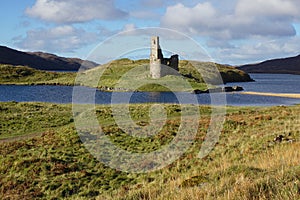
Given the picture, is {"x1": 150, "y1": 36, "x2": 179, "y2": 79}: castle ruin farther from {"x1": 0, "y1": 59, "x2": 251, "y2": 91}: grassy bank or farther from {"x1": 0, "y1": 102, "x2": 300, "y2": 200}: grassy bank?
{"x1": 0, "y1": 102, "x2": 300, "y2": 200}: grassy bank

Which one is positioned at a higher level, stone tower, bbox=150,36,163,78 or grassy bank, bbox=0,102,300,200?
stone tower, bbox=150,36,163,78

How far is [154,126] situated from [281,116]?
43.3 feet

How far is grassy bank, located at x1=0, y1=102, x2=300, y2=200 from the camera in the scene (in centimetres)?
916

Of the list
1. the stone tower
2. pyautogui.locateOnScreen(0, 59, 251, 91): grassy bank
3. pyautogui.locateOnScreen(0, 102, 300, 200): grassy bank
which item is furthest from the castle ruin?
pyautogui.locateOnScreen(0, 102, 300, 200): grassy bank

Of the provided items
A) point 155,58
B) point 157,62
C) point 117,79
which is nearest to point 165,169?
point 157,62

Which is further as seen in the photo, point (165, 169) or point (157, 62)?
point (157, 62)

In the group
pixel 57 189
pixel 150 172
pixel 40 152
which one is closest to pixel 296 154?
pixel 150 172

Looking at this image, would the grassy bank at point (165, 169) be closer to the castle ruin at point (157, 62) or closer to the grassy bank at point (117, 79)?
the grassy bank at point (117, 79)

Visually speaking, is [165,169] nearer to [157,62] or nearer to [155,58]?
[157,62]

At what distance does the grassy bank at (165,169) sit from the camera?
9164 mm

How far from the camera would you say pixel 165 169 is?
18859mm

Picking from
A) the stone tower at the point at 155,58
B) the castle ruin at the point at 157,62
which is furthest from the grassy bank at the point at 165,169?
the castle ruin at the point at 157,62

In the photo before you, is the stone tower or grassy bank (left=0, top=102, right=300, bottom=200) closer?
grassy bank (left=0, top=102, right=300, bottom=200)

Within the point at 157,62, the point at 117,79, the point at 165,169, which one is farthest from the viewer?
the point at 117,79
